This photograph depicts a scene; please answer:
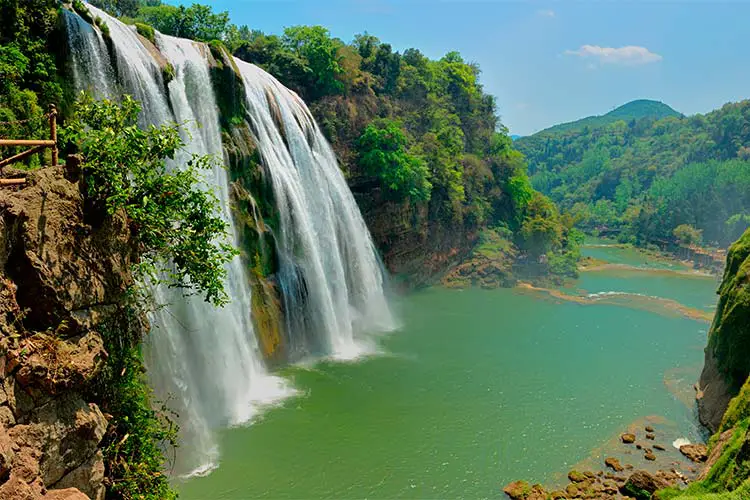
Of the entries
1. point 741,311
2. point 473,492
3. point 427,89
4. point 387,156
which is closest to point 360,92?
point 387,156

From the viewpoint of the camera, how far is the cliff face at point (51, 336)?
6.30 m

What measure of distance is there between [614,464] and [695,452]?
2440mm

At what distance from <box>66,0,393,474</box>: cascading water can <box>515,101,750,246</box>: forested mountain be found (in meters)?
31.8

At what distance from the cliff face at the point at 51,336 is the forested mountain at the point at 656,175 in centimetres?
4617

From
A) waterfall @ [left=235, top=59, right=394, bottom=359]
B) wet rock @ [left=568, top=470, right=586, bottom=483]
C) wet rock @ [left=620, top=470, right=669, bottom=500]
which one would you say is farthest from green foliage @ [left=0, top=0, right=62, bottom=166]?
wet rock @ [left=620, top=470, right=669, bottom=500]

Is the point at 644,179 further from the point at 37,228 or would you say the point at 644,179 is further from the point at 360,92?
the point at 37,228

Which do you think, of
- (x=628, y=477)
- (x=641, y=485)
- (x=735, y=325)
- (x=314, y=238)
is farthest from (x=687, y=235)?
(x=641, y=485)

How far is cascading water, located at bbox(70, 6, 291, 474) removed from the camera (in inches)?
491

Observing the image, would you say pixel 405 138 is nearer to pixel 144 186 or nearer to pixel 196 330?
pixel 196 330

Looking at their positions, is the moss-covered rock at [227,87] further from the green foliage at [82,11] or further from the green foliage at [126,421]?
the green foliage at [126,421]

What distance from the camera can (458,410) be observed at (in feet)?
50.8

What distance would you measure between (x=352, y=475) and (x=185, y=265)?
629 centimetres

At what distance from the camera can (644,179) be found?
94375 millimetres

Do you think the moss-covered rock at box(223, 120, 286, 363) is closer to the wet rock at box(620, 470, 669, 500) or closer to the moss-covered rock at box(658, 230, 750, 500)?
the wet rock at box(620, 470, 669, 500)
